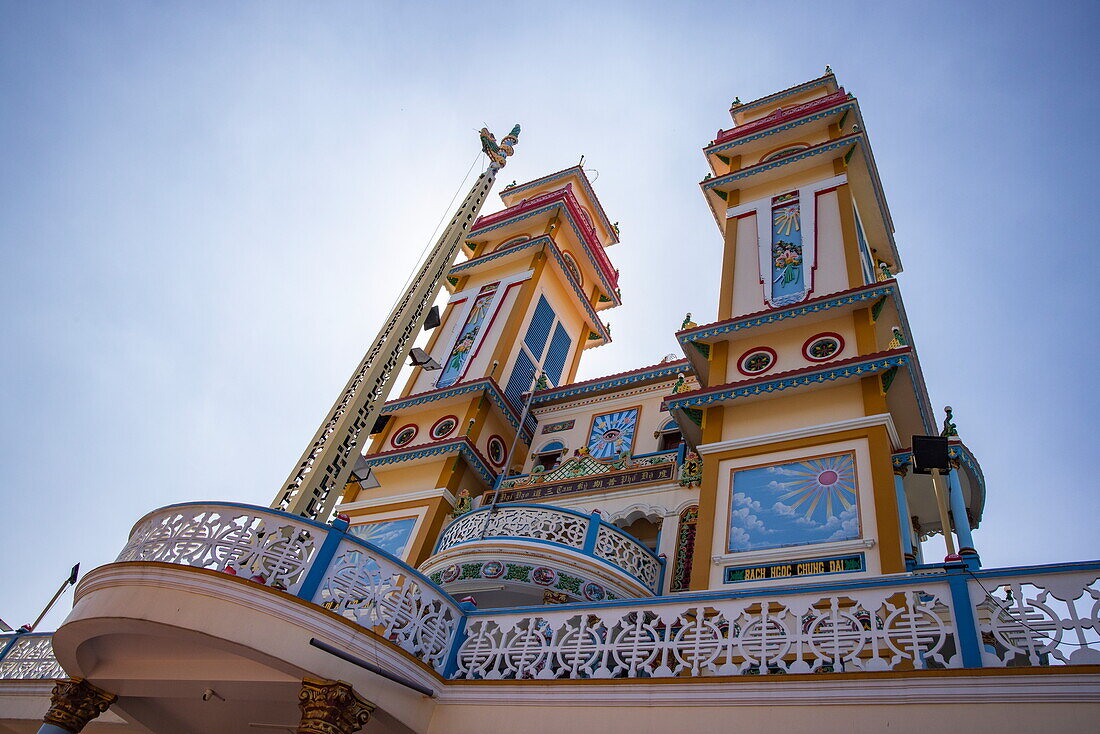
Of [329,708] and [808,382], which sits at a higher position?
[808,382]

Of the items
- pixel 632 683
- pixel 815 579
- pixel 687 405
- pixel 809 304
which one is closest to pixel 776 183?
pixel 809 304

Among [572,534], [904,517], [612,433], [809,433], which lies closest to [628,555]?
[572,534]

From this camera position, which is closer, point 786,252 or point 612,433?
point 786,252

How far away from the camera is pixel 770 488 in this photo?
40.6 feet

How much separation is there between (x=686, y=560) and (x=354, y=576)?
292 inches

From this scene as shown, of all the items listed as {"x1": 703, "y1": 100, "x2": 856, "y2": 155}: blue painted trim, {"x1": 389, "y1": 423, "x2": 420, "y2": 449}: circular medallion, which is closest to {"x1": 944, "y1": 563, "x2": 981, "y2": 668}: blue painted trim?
{"x1": 389, "y1": 423, "x2": 420, "y2": 449}: circular medallion

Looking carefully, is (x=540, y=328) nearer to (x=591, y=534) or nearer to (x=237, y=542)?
(x=591, y=534)

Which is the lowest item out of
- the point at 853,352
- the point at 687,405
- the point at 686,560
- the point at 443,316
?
the point at 686,560

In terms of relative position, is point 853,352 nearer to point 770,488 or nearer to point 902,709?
point 770,488

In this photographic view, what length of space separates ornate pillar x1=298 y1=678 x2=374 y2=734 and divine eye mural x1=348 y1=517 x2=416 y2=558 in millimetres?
9067

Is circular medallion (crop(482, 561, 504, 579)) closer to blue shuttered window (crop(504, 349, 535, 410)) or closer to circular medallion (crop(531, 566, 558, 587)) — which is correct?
circular medallion (crop(531, 566, 558, 587))

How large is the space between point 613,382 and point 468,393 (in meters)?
3.62

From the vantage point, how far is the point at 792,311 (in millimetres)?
15047

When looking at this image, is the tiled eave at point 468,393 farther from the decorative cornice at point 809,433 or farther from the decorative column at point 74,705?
the decorative column at point 74,705
